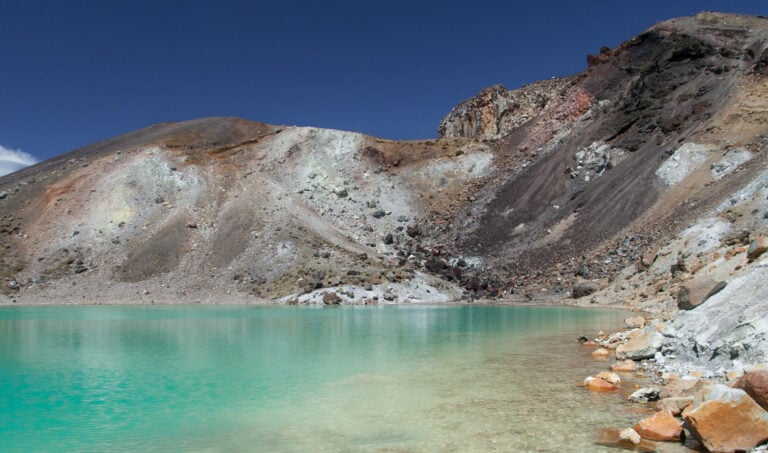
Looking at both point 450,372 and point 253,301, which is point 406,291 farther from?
point 450,372

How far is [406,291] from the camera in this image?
44.4 m

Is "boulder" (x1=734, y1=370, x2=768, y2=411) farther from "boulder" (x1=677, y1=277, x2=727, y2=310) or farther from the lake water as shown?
"boulder" (x1=677, y1=277, x2=727, y2=310)

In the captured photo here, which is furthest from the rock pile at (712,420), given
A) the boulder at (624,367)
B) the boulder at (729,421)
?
the boulder at (624,367)

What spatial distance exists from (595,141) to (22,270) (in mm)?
57286

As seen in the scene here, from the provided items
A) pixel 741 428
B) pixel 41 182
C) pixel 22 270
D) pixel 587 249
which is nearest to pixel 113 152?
pixel 41 182

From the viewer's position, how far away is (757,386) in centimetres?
832

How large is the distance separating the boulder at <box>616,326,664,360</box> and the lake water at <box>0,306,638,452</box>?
1.09m

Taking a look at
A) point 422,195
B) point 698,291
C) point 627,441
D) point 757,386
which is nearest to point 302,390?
point 627,441

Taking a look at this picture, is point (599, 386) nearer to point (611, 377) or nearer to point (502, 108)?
point (611, 377)

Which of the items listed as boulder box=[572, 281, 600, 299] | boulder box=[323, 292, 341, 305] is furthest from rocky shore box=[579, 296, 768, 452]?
boulder box=[323, 292, 341, 305]

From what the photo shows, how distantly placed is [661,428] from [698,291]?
8.96 m

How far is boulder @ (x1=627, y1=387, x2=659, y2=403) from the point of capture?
→ 36.9ft

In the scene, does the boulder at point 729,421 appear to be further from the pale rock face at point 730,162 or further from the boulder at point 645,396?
the pale rock face at point 730,162

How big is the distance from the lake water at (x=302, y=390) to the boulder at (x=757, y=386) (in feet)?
7.34
